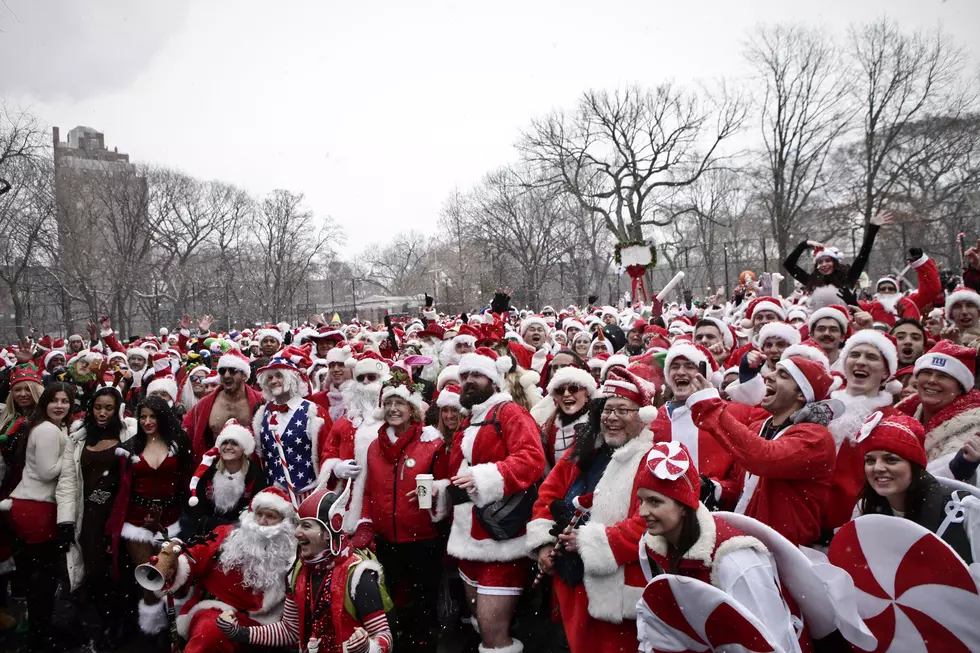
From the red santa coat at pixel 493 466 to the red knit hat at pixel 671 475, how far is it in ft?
5.51

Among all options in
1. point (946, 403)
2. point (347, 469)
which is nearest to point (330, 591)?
point (347, 469)

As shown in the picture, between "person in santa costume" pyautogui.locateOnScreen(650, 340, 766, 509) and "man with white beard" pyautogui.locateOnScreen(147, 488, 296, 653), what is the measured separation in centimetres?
259

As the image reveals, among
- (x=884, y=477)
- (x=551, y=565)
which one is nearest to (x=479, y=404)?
(x=551, y=565)

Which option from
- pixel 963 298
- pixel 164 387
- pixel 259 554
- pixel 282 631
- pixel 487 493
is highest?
pixel 963 298

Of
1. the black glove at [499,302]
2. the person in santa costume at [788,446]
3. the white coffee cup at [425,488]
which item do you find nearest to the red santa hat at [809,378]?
the person in santa costume at [788,446]

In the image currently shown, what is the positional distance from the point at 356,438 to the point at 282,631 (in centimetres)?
160

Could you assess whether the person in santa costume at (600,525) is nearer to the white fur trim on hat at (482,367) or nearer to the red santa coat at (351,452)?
the white fur trim on hat at (482,367)

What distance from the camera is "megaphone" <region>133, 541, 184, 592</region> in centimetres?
397

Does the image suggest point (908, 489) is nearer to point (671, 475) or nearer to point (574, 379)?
point (671, 475)

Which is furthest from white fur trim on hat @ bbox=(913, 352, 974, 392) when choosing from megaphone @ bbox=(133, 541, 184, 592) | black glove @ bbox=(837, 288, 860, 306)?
megaphone @ bbox=(133, 541, 184, 592)

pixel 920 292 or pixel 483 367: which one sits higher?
pixel 920 292

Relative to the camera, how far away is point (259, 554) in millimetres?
4320

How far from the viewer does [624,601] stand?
10.5 ft

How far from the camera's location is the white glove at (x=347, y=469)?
489 centimetres
